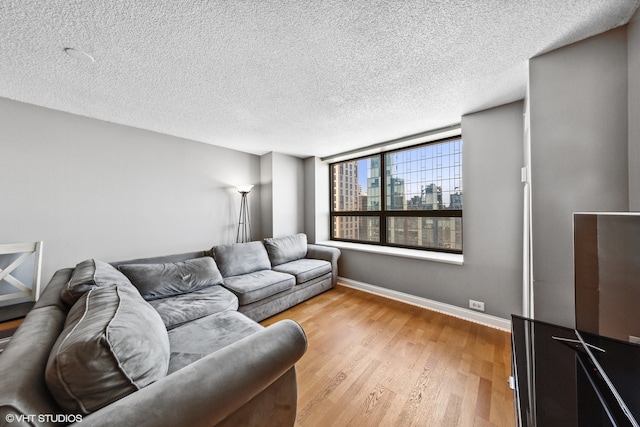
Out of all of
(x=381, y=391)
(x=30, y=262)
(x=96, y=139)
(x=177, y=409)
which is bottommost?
(x=381, y=391)

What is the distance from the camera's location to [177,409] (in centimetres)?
67

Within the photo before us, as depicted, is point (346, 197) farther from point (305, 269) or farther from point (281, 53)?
point (281, 53)

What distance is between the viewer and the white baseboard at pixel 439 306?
7.19 feet

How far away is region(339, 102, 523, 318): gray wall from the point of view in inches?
83.2

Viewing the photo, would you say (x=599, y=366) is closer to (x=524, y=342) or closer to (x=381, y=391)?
(x=524, y=342)

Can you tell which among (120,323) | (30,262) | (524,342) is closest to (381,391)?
(524,342)

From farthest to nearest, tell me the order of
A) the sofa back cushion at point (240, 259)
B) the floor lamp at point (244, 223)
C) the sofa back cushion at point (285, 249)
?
the floor lamp at point (244, 223)
the sofa back cushion at point (285, 249)
the sofa back cushion at point (240, 259)

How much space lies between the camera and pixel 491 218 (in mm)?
2240

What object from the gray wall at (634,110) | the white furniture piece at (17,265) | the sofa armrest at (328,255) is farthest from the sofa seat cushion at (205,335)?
the gray wall at (634,110)

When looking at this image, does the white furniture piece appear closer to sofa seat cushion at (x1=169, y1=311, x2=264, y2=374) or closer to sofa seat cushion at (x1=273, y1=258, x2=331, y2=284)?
sofa seat cushion at (x1=169, y1=311, x2=264, y2=374)

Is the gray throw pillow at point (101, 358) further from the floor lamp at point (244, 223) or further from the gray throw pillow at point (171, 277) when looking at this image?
the floor lamp at point (244, 223)

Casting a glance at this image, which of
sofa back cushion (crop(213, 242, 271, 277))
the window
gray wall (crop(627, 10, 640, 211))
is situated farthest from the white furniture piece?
gray wall (crop(627, 10, 640, 211))

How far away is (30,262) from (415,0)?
380 cm

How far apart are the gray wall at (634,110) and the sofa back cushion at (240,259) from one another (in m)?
3.15
